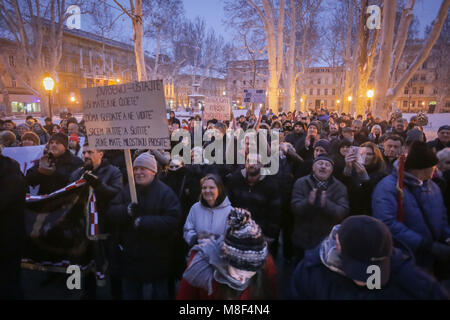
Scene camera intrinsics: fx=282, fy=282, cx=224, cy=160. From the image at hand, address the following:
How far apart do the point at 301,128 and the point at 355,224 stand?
16.9 feet

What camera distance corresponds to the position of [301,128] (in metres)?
6.41

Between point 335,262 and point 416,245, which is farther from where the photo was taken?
point 416,245

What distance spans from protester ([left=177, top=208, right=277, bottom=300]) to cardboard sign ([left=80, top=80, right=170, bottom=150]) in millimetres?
1141

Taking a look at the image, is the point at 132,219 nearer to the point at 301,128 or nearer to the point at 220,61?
the point at 301,128

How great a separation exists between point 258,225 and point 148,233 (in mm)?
1088

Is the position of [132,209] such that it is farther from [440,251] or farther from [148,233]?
[440,251]

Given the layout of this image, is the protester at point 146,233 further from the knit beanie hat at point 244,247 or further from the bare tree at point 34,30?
the bare tree at point 34,30

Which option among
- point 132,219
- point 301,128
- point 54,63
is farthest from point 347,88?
point 132,219

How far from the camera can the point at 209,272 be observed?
1.85m

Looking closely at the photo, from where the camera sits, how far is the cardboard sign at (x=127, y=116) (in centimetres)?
275

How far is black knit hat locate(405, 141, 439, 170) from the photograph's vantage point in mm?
2365

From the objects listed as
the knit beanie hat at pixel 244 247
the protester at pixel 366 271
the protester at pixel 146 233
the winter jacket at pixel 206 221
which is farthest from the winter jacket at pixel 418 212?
the protester at pixel 146 233

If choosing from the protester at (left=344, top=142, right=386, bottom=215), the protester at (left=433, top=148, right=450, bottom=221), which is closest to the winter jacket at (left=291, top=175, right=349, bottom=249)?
the protester at (left=344, top=142, right=386, bottom=215)

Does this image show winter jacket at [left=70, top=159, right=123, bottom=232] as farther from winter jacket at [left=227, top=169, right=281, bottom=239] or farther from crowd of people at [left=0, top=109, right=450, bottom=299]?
winter jacket at [left=227, top=169, right=281, bottom=239]
